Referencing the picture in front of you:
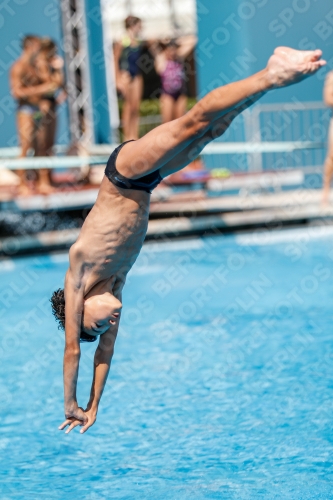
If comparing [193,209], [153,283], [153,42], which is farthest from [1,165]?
[153,42]

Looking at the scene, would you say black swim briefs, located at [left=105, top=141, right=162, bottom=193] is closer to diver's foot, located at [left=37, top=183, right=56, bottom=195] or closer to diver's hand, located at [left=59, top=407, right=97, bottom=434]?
diver's hand, located at [left=59, top=407, right=97, bottom=434]

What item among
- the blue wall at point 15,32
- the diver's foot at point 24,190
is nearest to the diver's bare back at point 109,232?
the diver's foot at point 24,190

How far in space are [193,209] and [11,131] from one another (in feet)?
13.3

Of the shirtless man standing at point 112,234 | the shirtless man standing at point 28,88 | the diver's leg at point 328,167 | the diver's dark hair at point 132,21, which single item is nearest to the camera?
the shirtless man standing at point 112,234

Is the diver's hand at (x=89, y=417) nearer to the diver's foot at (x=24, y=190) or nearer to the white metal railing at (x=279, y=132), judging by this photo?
the diver's foot at (x=24, y=190)

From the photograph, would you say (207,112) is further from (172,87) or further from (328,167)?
(172,87)

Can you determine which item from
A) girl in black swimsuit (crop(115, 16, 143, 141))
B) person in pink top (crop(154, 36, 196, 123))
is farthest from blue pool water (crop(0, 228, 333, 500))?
person in pink top (crop(154, 36, 196, 123))

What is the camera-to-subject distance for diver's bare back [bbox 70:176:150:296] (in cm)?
437

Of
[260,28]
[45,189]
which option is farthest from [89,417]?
[260,28]

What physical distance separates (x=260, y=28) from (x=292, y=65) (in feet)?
38.8

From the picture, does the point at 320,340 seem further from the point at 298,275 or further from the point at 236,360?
the point at 298,275

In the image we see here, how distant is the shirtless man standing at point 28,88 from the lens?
10508 mm

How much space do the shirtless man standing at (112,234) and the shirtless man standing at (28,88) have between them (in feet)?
21.2

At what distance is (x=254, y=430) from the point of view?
18.2 ft
